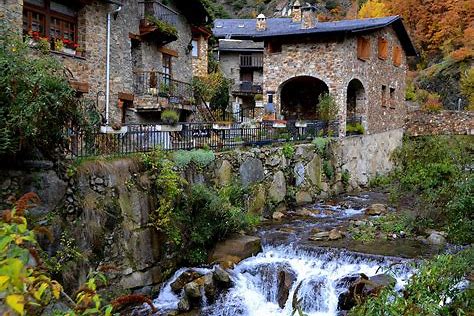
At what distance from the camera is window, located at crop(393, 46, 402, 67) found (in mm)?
27234

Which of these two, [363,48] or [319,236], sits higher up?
[363,48]

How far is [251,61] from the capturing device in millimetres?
40469

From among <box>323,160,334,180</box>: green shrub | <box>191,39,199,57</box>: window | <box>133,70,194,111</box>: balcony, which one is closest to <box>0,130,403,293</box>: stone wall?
<box>323,160,334,180</box>: green shrub

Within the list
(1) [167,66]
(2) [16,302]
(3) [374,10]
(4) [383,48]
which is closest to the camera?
(2) [16,302]

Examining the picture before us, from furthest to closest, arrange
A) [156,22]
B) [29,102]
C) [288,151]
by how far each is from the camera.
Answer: [156,22], [288,151], [29,102]

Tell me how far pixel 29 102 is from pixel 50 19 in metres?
8.87

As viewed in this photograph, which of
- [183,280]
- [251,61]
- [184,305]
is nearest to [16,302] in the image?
[184,305]

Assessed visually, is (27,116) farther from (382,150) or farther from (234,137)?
(382,150)

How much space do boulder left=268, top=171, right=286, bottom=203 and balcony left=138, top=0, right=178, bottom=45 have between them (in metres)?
8.13

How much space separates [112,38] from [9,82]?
10.9m

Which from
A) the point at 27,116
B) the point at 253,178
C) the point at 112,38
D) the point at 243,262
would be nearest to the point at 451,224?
the point at 243,262

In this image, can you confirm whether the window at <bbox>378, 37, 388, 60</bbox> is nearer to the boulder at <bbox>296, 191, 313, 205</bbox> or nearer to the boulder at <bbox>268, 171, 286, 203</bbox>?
the boulder at <bbox>296, 191, 313, 205</bbox>

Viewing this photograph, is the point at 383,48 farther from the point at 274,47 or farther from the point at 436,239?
the point at 436,239

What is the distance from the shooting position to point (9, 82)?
26.6 ft
